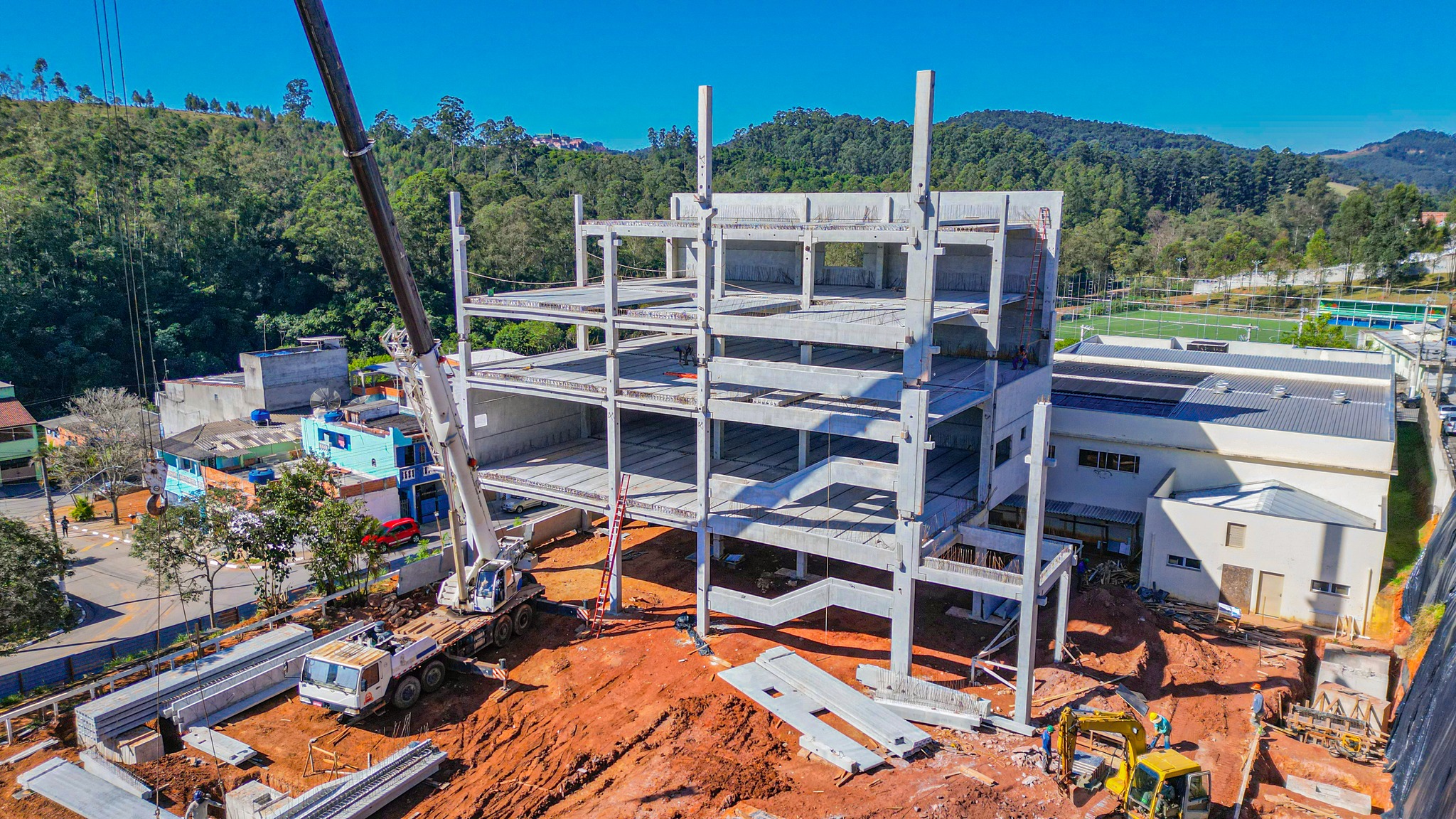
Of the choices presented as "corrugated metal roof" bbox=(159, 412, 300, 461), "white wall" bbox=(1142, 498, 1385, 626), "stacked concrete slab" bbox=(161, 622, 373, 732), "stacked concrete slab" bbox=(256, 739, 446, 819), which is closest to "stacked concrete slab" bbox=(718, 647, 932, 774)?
"stacked concrete slab" bbox=(256, 739, 446, 819)

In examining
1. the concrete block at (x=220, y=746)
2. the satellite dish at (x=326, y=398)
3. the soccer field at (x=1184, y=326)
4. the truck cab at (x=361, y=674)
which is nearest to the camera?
the concrete block at (x=220, y=746)

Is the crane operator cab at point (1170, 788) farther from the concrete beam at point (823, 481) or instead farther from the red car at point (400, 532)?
the red car at point (400, 532)

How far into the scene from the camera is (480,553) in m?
22.6

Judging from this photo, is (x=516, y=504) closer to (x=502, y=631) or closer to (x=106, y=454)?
(x=502, y=631)

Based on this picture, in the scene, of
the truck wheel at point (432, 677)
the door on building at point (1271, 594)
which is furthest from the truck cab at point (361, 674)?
the door on building at point (1271, 594)

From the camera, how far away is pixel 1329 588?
23750mm

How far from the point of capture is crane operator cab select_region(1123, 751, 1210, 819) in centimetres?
1407

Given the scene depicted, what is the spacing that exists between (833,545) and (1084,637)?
281 inches

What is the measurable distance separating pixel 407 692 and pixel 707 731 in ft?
21.9

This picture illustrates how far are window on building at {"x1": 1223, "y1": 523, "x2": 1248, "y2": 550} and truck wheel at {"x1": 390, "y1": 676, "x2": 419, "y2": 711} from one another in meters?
21.6

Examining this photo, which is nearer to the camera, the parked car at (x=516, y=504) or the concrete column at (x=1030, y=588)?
the concrete column at (x=1030, y=588)

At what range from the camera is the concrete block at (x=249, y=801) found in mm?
14977

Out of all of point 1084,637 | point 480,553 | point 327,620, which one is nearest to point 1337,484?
point 1084,637

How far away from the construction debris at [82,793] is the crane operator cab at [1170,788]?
53.5ft
